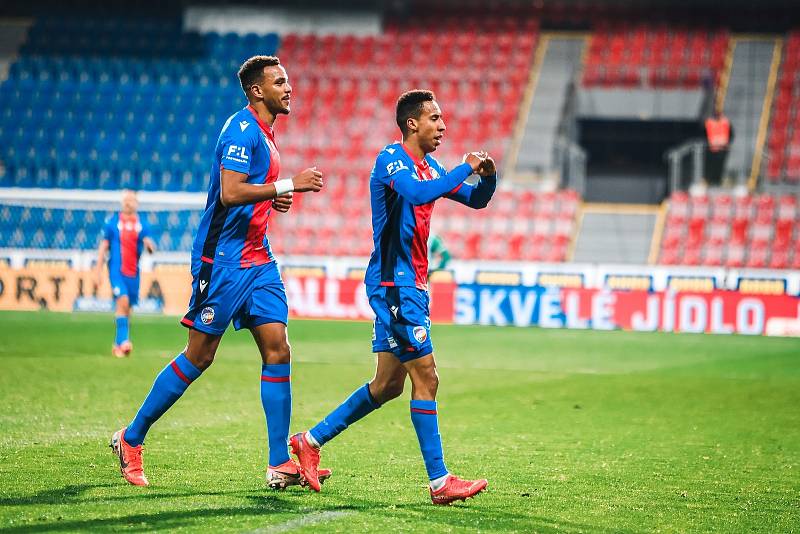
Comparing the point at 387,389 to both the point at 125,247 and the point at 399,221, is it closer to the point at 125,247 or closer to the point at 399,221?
the point at 399,221

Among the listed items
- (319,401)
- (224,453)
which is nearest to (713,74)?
(319,401)

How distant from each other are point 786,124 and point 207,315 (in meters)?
24.7

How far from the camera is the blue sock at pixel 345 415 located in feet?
20.4

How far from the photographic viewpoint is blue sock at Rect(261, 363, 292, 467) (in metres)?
6.00

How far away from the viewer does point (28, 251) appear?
22.2m

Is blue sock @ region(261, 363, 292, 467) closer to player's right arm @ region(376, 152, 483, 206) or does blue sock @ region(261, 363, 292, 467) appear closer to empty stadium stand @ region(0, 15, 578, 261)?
player's right arm @ region(376, 152, 483, 206)

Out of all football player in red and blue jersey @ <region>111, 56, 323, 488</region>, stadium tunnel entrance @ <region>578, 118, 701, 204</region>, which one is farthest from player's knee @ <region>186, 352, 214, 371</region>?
stadium tunnel entrance @ <region>578, 118, 701, 204</region>

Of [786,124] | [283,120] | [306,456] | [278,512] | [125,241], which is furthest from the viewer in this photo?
[283,120]

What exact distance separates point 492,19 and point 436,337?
16.8 meters

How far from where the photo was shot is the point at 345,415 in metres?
6.29

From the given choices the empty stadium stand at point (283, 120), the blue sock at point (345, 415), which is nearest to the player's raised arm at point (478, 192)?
the blue sock at point (345, 415)

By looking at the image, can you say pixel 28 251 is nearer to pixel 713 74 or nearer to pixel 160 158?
pixel 160 158

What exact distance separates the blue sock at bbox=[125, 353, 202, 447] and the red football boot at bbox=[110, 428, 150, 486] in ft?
0.10

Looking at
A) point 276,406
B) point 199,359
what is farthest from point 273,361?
point 199,359
